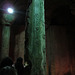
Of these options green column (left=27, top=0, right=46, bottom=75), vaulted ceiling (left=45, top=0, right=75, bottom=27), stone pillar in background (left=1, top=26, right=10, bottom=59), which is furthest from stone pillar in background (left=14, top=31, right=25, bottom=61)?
green column (left=27, top=0, right=46, bottom=75)

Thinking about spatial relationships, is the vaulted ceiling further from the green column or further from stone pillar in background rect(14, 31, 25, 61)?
the green column

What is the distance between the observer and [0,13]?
870 cm

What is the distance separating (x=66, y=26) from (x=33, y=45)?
17.9 ft

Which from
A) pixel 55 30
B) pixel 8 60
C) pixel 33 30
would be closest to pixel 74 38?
pixel 55 30

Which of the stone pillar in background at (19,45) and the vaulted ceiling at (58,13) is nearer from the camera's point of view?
the vaulted ceiling at (58,13)

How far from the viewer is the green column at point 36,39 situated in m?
4.33

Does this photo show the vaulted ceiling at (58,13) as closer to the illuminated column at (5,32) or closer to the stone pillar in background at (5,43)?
the illuminated column at (5,32)

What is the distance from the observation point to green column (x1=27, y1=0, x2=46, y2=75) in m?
4.33

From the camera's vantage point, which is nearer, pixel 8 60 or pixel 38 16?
pixel 8 60

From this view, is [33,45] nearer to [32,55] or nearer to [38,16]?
[32,55]

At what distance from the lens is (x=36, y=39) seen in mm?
4422

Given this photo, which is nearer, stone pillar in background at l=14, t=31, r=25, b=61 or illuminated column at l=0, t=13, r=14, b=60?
illuminated column at l=0, t=13, r=14, b=60

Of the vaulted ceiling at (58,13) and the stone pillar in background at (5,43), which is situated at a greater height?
the vaulted ceiling at (58,13)

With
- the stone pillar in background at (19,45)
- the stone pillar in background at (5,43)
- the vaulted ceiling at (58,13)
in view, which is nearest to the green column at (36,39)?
the vaulted ceiling at (58,13)
